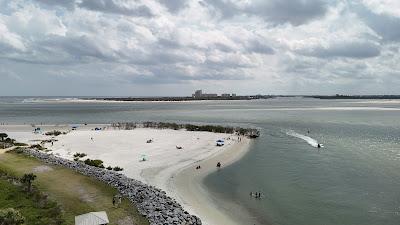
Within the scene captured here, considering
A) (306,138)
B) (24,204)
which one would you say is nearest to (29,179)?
(24,204)

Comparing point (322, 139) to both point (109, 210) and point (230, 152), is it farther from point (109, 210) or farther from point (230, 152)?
point (109, 210)

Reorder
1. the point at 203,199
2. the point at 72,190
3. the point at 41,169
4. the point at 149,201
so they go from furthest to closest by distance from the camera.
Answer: the point at 41,169 < the point at 203,199 < the point at 72,190 < the point at 149,201

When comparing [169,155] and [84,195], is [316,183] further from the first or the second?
[84,195]

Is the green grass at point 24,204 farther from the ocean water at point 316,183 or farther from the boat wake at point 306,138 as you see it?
the boat wake at point 306,138

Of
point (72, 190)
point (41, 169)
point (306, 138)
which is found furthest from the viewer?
point (306, 138)

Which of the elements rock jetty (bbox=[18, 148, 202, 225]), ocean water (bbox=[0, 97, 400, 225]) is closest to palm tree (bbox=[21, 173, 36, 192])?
rock jetty (bbox=[18, 148, 202, 225])

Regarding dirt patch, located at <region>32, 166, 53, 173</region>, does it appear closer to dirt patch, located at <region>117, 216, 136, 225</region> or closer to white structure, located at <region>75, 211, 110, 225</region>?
dirt patch, located at <region>117, 216, 136, 225</region>
